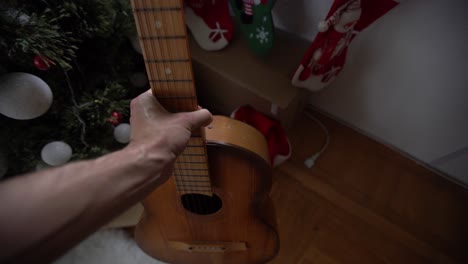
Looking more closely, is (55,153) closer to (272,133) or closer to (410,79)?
(272,133)

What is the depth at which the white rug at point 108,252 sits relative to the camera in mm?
971

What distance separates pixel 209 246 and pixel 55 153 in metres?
0.47

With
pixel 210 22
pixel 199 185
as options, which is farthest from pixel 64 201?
pixel 210 22

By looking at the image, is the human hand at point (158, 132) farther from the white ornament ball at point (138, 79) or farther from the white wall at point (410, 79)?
the white wall at point (410, 79)

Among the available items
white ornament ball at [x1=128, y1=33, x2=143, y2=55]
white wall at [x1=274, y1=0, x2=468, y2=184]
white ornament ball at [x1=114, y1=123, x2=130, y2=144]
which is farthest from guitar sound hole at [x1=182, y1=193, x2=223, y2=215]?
white wall at [x1=274, y1=0, x2=468, y2=184]

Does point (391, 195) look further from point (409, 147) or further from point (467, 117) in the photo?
point (467, 117)

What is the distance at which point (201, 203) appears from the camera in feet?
2.47

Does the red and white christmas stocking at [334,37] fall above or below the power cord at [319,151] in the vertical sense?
above

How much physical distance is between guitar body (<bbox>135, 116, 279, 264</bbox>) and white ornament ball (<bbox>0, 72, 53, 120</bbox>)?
0.32m

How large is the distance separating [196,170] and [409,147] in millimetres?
977

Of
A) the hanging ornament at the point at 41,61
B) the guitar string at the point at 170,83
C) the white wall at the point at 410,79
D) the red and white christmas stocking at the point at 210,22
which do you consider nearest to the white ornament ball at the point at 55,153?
the hanging ornament at the point at 41,61

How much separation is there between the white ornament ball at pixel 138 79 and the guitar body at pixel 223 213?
48cm

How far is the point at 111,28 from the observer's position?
30.5 inches

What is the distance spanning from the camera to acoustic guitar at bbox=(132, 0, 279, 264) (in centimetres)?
45
